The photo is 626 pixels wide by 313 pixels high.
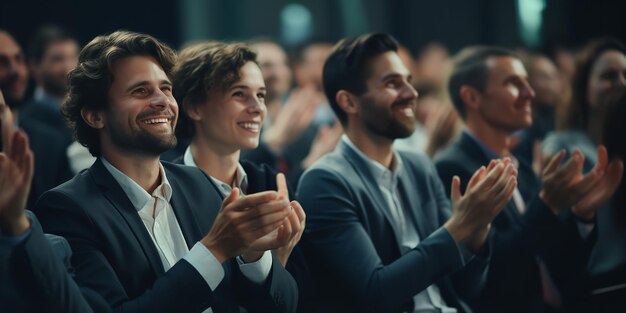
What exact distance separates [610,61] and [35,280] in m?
3.19

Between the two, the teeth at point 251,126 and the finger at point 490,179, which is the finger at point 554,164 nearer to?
Answer: the finger at point 490,179

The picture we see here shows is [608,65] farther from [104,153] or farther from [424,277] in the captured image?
[104,153]

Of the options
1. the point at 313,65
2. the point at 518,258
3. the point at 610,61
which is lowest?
the point at 518,258

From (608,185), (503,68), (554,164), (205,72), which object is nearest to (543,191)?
(554,164)

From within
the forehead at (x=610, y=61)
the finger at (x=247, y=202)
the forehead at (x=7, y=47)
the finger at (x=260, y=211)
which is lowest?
the forehead at (x=610, y=61)

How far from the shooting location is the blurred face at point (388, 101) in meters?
3.16

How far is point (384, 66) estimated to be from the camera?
10.6 ft

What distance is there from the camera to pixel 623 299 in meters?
3.36

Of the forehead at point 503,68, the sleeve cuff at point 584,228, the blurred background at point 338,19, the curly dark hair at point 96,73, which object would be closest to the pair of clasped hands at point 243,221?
the curly dark hair at point 96,73

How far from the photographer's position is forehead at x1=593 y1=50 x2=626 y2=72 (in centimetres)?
424

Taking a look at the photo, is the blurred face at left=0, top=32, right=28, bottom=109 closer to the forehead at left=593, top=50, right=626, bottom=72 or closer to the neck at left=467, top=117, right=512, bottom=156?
the neck at left=467, top=117, right=512, bottom=156

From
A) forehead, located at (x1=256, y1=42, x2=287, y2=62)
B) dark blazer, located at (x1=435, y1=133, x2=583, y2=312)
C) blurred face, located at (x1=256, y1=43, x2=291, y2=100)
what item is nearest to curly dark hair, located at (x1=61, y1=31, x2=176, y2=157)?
dark blazer, located at (x1=435, y1=133, x2=583, y2=312)

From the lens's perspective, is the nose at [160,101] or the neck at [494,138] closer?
the nose at [160,101]

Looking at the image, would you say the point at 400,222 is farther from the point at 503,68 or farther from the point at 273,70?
the point at 273,70
